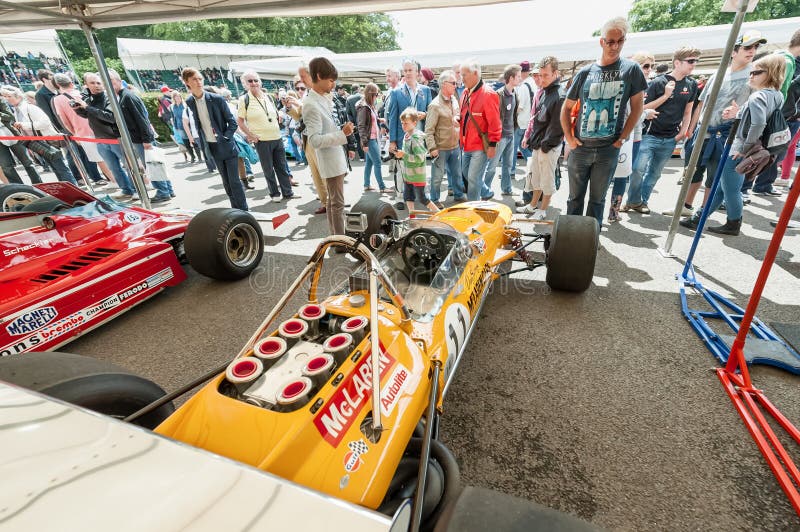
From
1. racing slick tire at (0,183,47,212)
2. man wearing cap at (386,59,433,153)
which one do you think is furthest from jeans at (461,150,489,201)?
racing slick tire at (0,183,47,212)

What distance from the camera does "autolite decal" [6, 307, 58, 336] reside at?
246cm

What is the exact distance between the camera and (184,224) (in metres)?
3.84

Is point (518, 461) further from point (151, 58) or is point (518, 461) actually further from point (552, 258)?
point (151, 58)

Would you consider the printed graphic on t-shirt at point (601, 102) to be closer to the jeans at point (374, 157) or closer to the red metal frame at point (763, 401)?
the red metal frame at point (763, 401)

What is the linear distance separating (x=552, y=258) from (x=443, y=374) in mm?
1797

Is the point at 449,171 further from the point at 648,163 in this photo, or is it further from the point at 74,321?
the point at 74,321

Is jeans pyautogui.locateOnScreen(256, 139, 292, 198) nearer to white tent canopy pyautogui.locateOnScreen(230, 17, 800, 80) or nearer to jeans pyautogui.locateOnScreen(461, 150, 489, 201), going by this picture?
jeans pyautogui.locateOnScreen(461, 150, 489, 201)

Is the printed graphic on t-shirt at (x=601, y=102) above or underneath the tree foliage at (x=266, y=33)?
underneath

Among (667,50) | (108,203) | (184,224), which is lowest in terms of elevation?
(184,224)

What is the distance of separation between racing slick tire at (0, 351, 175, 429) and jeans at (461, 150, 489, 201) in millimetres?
4471

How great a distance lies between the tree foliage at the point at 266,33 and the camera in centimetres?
3619

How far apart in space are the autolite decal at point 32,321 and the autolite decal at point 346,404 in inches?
104

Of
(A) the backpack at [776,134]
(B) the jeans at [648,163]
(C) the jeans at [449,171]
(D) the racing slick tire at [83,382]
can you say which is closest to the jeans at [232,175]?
(C) the jeans at [449,171]

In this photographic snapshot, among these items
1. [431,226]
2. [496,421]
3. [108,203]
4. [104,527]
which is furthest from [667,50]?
[104,527]
